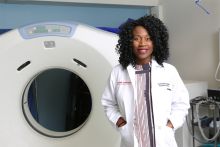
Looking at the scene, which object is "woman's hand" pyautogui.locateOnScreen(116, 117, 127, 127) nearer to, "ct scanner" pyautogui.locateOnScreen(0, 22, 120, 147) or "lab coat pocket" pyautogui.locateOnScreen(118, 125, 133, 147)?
"lab coat pocket" pyautogui.locateOnScreen(118, 125, 133, 147)

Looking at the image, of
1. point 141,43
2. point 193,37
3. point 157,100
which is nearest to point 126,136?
point 157,100

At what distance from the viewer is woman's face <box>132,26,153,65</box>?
1.12m

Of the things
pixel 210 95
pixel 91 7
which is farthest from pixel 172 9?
pixel 210 95

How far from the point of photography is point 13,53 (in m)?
1.37

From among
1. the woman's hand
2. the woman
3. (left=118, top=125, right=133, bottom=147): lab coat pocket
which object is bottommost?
(left=118, top=125, right=133, bottom=147): lab coat pocket

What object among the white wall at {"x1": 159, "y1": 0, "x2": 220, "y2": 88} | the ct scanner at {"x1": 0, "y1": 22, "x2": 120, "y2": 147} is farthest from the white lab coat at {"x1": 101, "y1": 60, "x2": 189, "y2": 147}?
the white wall at {"x1": 159, "y1": 0, "x2": 220, "y2": 88}

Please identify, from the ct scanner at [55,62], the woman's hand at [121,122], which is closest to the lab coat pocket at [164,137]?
the woman's hand at [121,122]

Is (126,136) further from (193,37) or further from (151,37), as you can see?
(193,37)

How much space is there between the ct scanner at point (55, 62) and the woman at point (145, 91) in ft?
0.68

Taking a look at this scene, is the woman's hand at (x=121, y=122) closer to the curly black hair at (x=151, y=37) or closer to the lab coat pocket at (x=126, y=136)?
the lab coat pocket at (x=126, y=136)

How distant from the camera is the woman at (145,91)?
3.61 ft

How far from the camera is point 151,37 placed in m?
1.15

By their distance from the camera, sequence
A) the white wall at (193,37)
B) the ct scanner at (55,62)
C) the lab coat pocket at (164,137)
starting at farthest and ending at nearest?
the white wall at (193,37) < the ct scanner at (55,62) < the lab coat pocket at (164,137)

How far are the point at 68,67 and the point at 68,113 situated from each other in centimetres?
93
